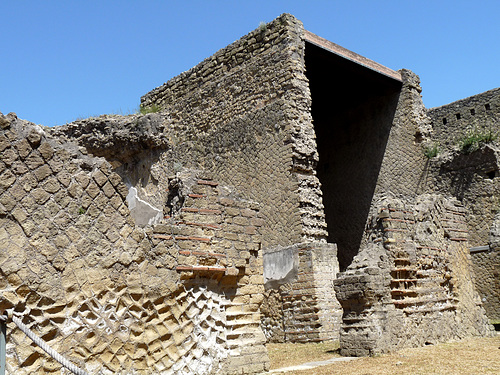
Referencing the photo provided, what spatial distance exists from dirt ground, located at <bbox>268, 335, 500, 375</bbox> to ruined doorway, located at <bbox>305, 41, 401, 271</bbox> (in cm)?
653

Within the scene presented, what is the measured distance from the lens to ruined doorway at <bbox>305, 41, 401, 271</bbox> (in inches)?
527

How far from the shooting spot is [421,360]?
18.6 feet

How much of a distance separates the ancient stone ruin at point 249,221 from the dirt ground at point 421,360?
0.31 metres

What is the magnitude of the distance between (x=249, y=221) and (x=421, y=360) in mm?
2342

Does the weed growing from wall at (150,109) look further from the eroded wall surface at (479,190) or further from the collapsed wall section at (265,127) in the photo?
the eroded wall surface at (479,190)

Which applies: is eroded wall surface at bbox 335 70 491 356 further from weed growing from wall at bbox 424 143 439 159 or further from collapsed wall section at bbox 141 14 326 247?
weed growing from wall at bbox 424 143 439 159

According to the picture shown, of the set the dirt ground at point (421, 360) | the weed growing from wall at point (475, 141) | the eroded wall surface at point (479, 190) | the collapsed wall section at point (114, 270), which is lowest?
the dirt ground at point (421, 360)

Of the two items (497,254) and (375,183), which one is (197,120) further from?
(497,254)

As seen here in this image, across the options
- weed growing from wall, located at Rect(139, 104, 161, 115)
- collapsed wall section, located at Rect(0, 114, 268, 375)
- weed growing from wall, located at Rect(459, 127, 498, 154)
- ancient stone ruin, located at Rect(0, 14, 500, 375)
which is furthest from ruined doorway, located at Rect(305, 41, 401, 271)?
collapsed wall section, located at Rect(0, 114, 268, 375)

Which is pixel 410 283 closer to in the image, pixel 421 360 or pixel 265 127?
pixel 421 360

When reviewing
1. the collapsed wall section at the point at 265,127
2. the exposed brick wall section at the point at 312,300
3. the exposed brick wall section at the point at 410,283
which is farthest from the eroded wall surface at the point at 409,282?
the collapsed wall section at the point at 265,127

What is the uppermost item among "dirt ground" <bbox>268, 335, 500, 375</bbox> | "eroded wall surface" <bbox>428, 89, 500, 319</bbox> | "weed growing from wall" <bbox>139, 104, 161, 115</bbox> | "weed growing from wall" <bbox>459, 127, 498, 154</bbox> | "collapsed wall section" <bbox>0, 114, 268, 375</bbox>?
"weed growing from wall" <bbox>139, 104, 161, 115</bbox>

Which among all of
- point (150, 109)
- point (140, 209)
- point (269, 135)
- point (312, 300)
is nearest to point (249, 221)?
point (312, 300)

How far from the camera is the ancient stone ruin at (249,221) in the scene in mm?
4234
